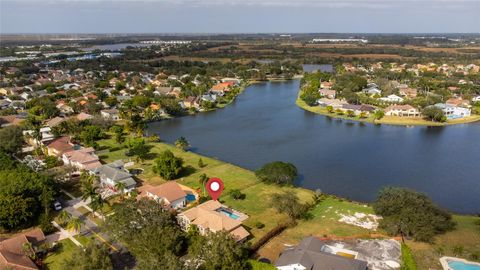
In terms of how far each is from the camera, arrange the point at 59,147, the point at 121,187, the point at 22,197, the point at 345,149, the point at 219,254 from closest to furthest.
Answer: the point at 219,254 → the point at 22,197 → the point at 121,187 → the point at 59,147 → the point at 345,149

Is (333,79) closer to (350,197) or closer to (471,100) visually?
(471,100)

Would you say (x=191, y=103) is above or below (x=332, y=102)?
below

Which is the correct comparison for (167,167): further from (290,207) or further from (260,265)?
(260,265)

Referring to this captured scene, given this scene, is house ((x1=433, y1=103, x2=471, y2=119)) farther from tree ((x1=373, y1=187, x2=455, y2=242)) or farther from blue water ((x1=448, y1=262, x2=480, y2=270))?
blue water ((x1=448, y1=262, x2=480, y2=270))

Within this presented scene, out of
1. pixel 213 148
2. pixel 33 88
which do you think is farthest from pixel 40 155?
pixel 33 88

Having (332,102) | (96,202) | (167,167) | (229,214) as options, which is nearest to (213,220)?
(229,214)

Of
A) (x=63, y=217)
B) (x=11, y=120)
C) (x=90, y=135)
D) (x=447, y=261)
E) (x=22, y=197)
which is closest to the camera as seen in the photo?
(x=447, y=261)

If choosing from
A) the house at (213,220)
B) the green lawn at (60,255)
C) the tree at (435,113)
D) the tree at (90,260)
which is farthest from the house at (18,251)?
the tree at (435,113)
